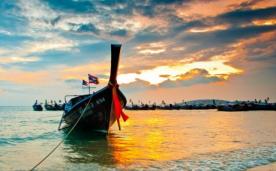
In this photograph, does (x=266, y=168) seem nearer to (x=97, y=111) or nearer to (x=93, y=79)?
(x=97, y=111)

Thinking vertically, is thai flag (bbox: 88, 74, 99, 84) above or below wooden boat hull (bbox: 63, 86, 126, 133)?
above

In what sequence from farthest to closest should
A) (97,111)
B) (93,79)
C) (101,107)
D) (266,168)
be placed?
(93,79), (97,111), (101,107), (266,168)

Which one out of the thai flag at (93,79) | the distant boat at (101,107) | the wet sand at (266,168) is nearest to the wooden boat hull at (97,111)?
the distant boat at (101,107)

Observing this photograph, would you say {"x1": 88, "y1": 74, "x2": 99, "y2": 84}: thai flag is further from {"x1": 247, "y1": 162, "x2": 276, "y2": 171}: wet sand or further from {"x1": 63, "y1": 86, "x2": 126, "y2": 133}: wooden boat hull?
{"x1": 247, "y1": 162, "x2": 276, "y2": 171}: wet sand

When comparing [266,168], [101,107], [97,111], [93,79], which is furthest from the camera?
[93,79]

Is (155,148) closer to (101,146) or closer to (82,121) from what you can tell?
(101,146)

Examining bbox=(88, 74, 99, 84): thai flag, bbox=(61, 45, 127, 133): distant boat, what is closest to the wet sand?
bbox=(61, 45, 127, 133): distant boat

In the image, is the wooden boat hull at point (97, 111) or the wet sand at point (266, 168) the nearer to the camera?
the wet sand at point (266, 168)

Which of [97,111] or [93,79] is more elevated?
[93,79]

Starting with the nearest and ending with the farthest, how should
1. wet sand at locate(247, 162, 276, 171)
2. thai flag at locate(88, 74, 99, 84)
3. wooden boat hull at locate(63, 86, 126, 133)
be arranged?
1. wet sand at locate(247, 162, 276, 171)
2. wooden boat hull at locate(63, 86, 126, 133)
3. thai flag at locate(88, 74, 99, 84)

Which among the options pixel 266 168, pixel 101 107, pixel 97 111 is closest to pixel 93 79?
pixel 97 111

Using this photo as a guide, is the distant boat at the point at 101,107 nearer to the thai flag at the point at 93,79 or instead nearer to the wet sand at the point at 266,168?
the thai flag at the point at 93,79

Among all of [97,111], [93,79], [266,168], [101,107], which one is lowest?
[266,168]

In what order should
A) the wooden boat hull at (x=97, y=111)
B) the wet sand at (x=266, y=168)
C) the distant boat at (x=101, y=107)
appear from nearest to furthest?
the wet sand at (x=266, y=168) < the distant boat at (x=101, y=107) < the wooden boat hull at (x=97, y=111)
